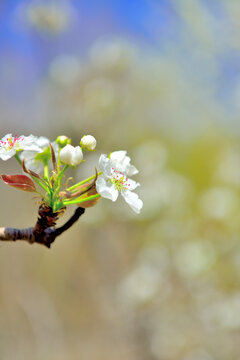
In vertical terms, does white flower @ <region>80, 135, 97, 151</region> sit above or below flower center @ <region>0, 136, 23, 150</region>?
below

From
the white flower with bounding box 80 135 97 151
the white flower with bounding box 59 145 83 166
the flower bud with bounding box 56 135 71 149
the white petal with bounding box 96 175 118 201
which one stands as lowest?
the white petal with bounding box 96 175 118 201

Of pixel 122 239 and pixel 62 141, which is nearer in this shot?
pixel 62 141

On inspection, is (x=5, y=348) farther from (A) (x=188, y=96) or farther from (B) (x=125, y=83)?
(A) (x=188, y=96)

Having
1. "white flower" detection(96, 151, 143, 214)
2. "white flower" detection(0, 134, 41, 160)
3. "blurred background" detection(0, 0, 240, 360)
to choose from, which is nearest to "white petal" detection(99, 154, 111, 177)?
"white flower" detection(96, 151, 143, 214)

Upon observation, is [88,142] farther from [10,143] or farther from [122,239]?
[122,239]

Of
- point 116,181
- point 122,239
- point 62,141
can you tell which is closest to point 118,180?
point 116,181

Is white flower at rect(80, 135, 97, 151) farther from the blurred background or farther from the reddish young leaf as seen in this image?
the blurred background

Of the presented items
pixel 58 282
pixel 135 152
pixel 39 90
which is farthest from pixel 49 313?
pixel 39 90
